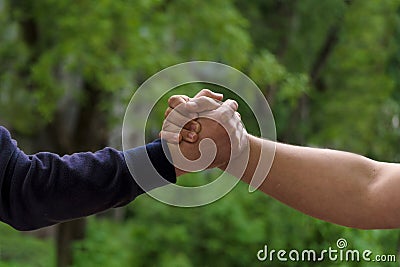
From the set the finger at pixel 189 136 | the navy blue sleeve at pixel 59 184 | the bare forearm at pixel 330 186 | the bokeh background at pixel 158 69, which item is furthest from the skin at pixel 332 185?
the bokeh background at pixel 158 69

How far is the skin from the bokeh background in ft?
6.28

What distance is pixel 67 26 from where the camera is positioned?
5164 millimetres

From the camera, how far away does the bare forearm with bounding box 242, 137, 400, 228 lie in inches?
62.7

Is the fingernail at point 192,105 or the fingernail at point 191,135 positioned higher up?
the fingernail at point 192,105

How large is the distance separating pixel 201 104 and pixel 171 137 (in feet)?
0.36

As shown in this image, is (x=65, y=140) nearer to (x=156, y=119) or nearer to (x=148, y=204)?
(x=148, y=204)

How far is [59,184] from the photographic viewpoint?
153 cm

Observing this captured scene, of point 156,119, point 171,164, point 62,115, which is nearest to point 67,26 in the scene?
point 156,119

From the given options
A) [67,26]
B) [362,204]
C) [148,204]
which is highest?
[362,204]

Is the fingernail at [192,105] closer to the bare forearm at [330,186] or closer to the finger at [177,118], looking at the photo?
the finger at [177,118]

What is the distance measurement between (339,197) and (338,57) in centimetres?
682

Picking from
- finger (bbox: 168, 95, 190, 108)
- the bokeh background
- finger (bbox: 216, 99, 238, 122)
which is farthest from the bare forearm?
the bokeh background

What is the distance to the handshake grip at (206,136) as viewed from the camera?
1637 mm

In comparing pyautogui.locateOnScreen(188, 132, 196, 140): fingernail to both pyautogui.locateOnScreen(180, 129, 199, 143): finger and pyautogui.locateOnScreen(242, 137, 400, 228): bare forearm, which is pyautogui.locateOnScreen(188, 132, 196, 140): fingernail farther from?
pyautogui.locateOnScreen(242, 137, 400, 228): bare forearm
